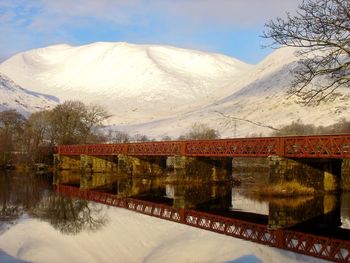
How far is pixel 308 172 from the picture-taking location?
30.9 m

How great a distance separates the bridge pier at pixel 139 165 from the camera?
49.4 meters

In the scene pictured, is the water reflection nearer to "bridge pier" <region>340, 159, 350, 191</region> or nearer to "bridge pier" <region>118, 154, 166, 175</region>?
"bridge pier" <region>340, 159, 350, 191</region>

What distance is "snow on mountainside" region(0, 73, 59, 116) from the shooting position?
14200cm

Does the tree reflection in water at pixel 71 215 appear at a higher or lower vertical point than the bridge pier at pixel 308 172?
lower

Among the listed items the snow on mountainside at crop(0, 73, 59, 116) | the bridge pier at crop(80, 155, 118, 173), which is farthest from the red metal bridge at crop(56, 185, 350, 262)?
the snow on mountainside at crop(0, 73, 59, 116)

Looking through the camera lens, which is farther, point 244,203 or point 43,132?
point 43,132

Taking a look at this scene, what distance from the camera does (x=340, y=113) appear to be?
84625mm

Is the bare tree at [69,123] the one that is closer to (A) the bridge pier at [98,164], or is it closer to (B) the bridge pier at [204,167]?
(A) the bridge pier at [98,164]

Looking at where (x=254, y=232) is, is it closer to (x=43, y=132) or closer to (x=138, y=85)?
(x=43, y=132)

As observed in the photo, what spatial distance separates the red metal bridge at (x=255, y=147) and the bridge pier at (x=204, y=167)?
27.8 inches

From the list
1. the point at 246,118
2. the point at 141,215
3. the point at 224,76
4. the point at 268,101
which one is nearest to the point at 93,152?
the point at 141,215

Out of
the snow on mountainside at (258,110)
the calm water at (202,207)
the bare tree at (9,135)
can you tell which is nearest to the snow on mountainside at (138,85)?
the snow on mountainside at (258,110)

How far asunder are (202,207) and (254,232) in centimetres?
726

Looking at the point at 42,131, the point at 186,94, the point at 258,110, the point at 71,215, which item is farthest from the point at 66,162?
the point at 186,94
